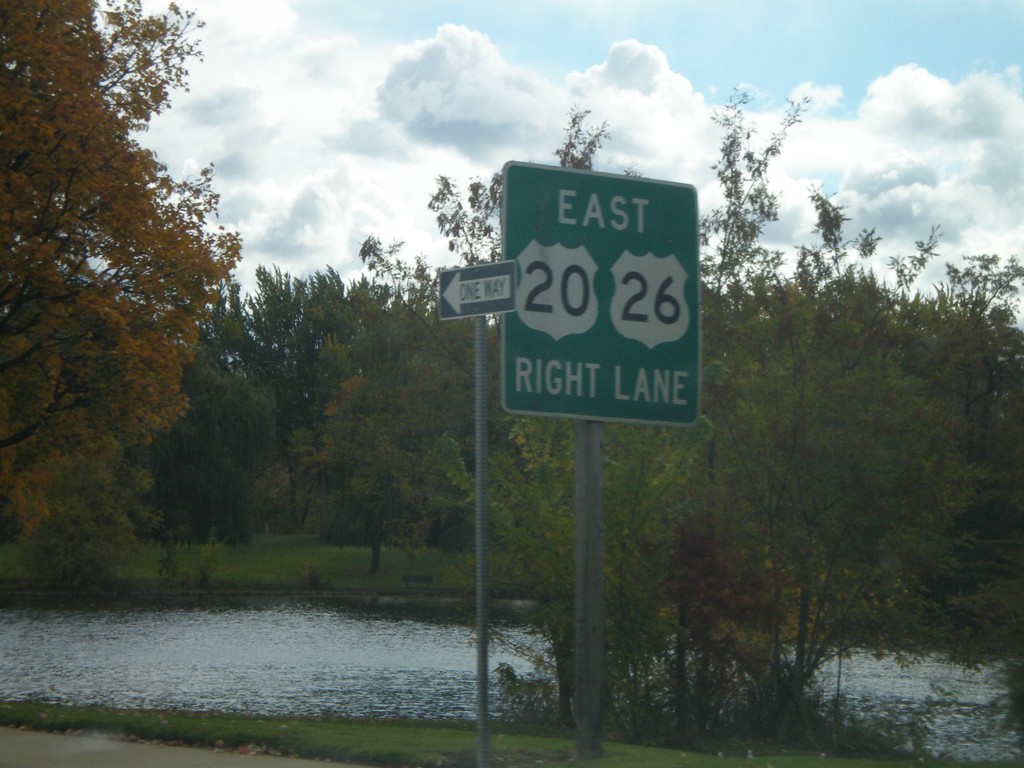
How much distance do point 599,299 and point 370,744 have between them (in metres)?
5.75

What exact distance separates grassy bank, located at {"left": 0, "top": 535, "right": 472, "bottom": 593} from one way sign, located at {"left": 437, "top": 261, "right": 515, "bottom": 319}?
36331mm

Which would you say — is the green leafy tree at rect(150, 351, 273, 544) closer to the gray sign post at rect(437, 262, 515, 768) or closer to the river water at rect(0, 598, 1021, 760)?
the river water at rect(0, 598, 1021, 760)

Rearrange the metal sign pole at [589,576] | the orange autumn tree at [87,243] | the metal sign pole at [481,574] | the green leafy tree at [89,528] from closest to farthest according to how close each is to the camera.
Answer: the metal sign pole at [481,574] → the metal sign pole at [589,576] → the orange autumn tree at [87,243] → the green leafy tree at [89,528]

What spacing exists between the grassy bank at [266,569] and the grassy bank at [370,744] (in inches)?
1135

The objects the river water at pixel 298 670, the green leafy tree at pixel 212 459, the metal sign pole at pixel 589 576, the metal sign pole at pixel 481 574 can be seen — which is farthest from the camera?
the green leafy tree at pixel 212 459

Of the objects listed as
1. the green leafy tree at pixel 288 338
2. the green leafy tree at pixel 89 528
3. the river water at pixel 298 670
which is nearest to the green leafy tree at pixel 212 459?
the green leafy tree at pixel 89 528

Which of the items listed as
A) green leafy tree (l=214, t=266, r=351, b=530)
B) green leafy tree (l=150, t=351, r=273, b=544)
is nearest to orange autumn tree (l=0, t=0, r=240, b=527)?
green leafy tree (l=150, t=351, r=273, b=544)

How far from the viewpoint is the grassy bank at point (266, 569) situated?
48.0 metres

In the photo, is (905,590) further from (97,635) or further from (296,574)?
(296,574)

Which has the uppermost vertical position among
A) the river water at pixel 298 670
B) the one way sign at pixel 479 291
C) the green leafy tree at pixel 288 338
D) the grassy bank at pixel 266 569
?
the green leafy tree at pixel 288 338

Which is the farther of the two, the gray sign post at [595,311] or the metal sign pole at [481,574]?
the gray sign post at [595,311]

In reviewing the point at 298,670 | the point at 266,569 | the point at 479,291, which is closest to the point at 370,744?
the point at 479,291

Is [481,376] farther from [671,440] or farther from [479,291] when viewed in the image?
[671,440]

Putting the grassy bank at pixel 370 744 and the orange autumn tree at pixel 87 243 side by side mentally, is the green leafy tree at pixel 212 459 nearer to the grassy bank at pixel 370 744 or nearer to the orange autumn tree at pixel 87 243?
the orange autumn tree at pixel 87 243
